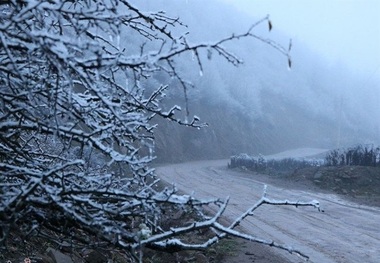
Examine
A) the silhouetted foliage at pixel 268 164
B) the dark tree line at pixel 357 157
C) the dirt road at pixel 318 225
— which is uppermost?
the dark tree line at pixel 357 157

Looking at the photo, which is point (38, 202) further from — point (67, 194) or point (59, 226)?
point (59, 226)

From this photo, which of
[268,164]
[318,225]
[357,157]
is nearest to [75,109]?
[318,225]

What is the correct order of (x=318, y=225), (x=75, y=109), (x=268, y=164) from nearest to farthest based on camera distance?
(x=75, y=109) < (x=318, y=225) < (x=268, y=164)

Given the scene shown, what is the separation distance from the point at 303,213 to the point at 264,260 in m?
4.98

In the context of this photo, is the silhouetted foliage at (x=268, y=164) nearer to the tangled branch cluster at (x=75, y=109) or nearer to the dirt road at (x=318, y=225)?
the dirt road at (x=318, y=225)

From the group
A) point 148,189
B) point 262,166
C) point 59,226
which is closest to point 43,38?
point 148,189

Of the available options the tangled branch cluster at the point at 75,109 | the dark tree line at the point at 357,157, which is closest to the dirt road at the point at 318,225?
the dark tree line at the point at 357,157

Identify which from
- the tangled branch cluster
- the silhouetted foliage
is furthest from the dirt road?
the silhouetted foliage

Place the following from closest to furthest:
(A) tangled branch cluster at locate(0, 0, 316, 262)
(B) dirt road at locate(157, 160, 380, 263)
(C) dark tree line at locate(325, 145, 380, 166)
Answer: (A) tangled branch cluster at locate(0, 0, 316, 262) < (B) dirt road at locate(157, 160, 380, 263) < (C) dark tree line at locate(325, 145, 380, 166)

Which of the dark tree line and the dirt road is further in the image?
the dark tree line

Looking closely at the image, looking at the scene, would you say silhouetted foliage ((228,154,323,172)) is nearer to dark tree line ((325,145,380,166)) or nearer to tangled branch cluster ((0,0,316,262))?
dark tree line ((325,145,380,166))

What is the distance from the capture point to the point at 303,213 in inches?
515

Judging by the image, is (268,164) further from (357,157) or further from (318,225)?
(318,225)

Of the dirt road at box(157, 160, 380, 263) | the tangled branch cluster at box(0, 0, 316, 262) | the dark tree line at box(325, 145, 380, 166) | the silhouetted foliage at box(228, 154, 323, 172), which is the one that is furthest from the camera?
the silhouetted foliage at box(228, 154, 323, 172)
